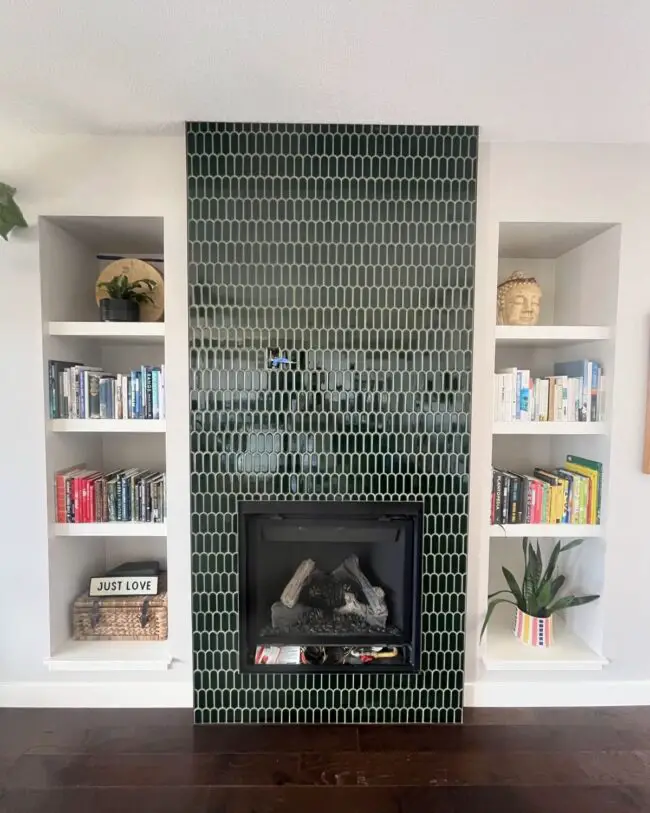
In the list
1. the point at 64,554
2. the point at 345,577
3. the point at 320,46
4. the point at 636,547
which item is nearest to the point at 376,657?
the point at 345,577

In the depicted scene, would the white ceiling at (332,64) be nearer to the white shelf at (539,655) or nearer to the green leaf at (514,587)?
the green leaf at (514,587)

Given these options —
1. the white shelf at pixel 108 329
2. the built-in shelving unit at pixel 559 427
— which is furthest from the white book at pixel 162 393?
the built-in shelving unit at pixel 559 427

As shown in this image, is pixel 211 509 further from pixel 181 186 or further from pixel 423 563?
pixel 181 186

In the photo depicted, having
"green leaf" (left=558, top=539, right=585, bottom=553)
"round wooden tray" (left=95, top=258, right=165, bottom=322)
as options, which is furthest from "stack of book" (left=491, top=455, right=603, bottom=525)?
"round wooden tray" (left=95, top=258, right=165, bottom=322)

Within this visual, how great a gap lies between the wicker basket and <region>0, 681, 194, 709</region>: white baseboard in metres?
0.18

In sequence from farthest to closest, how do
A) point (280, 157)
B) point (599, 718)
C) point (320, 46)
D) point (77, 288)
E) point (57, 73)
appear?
point (77, 288) < point (599, 718) < point (280, 157) < point (57, 73) < point (320, 46)

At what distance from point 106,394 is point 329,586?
→ 1280 mm

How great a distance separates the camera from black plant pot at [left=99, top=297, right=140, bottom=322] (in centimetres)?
184

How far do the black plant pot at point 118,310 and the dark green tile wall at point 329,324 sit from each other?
1.03 feet

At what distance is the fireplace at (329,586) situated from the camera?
1805mm

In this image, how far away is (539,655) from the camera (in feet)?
6.38

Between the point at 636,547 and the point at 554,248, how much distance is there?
1402mm

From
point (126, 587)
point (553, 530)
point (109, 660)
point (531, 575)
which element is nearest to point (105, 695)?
point (109, 660)

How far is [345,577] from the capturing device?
196 centimetres
